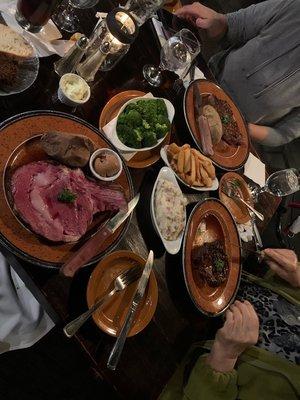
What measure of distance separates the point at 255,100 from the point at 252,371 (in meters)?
2.48

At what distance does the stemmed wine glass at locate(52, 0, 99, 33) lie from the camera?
216 centimetres

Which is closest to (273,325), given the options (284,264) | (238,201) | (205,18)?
(284,264)

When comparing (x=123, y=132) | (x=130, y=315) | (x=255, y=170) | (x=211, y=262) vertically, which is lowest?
(x=255, y=170)

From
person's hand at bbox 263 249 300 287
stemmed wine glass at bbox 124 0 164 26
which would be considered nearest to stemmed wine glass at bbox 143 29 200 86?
stemmed wine glass at bbox 124 0 164 26

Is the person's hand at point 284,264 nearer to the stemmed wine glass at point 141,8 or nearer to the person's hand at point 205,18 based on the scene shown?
the stemmed wine glass at point 141,8

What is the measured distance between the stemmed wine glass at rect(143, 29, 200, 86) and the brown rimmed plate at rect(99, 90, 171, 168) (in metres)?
0.28

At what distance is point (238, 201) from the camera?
273 centimetres

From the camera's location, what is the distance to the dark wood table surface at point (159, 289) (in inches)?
67.2

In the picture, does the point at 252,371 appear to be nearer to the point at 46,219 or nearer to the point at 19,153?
the point at 46,219

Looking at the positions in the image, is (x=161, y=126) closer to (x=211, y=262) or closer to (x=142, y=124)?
(x=142, y=124)

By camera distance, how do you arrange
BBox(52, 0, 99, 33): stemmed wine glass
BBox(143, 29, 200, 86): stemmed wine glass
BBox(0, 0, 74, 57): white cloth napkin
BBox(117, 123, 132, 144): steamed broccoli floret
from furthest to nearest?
BBox(143, 29, 200, 86): stemmed wine glass
BBox(52, 0, 99, 33): stemmed wine glass
BBox(117, 123, 132, 144): steamed broccoli floret
BBox(0, 0, 74, 57): white cloth napkin

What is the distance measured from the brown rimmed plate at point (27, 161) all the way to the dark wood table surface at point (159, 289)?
106mm

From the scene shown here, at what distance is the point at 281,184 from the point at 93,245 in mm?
1821

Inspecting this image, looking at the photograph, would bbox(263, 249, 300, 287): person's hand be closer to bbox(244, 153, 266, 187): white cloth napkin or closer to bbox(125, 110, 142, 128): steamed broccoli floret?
bbox(244, 153, 266, 187): white cloth napkin
